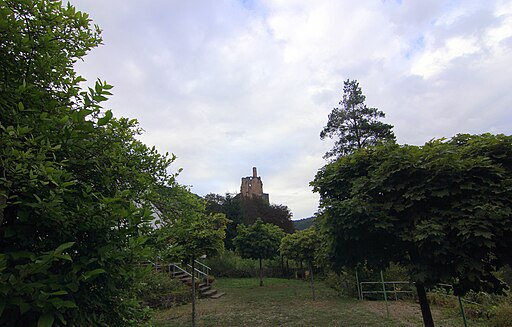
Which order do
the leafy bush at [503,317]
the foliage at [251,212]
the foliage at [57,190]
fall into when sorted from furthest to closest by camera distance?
the foliage at [251,212], the leafy bush at [503,317], the foliage at [57,190]

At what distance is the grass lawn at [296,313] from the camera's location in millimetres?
8352

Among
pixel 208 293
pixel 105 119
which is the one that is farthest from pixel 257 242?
pixel 105 119

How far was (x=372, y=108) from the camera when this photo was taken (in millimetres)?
22281

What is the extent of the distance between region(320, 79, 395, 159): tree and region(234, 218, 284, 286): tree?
8.10 meters

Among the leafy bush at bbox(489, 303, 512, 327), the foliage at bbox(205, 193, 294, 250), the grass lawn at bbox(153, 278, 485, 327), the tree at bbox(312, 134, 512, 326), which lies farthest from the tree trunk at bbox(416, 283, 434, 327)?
the foliage at bbox(205, 193, 294, 250)

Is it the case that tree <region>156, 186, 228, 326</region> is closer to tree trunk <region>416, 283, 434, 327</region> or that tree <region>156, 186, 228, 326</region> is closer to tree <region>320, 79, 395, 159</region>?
tree trunk <region>416, 283, 434, 327</region>

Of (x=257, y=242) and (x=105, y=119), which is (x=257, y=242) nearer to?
(x=257, y=242)

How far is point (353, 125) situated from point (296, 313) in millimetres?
16393

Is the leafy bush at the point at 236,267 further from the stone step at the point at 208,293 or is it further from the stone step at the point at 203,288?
the stone step at the point at 208,293

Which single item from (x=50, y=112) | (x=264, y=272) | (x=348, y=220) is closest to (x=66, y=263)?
(x=50, y=112)

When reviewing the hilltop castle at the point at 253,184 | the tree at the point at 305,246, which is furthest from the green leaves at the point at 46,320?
the hilltop castle at the point at 253,184

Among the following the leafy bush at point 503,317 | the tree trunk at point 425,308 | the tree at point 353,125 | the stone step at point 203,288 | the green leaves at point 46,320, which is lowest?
the leafy bush at point 503,317

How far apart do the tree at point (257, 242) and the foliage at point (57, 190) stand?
16.7 metres

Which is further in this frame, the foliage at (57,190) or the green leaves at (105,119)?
the green leaves at (105,119)
